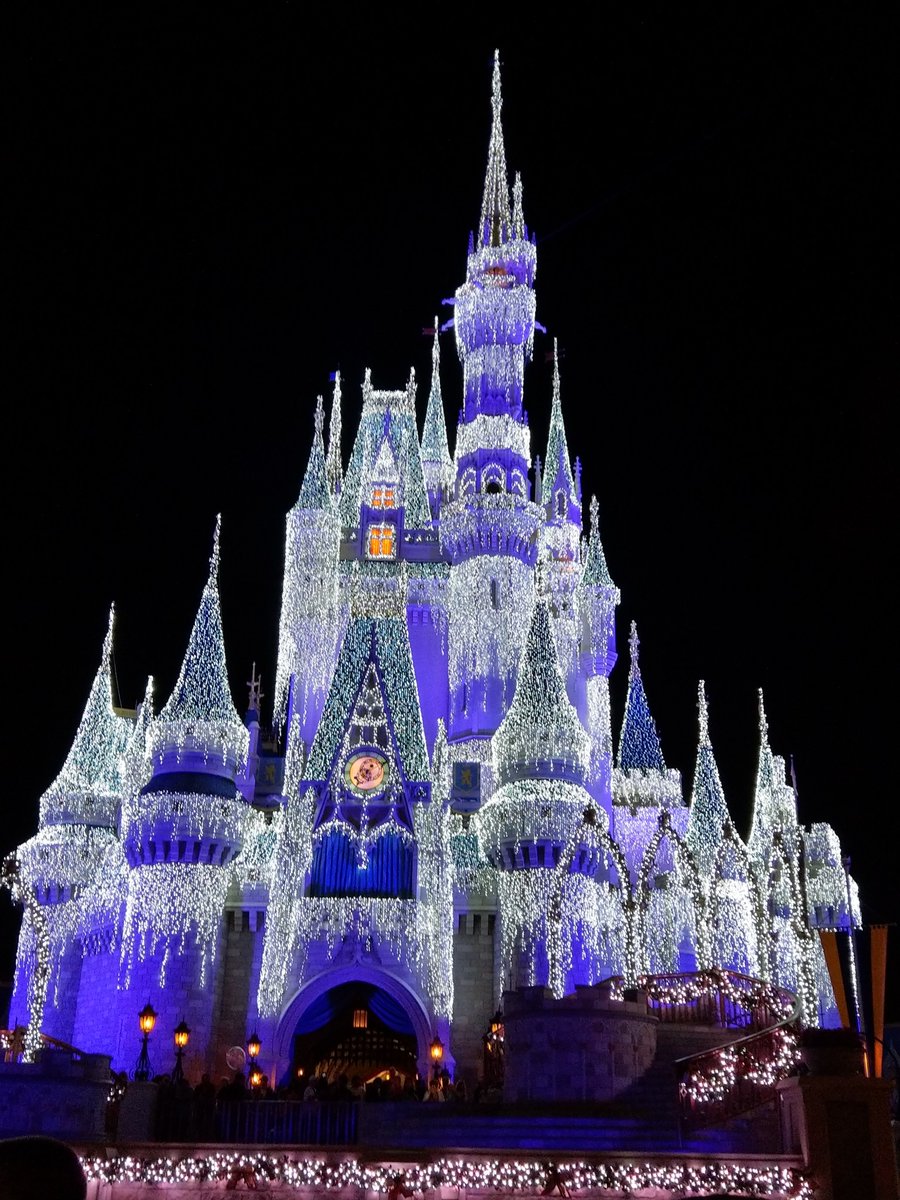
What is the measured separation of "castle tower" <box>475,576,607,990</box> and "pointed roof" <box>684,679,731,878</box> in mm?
5334

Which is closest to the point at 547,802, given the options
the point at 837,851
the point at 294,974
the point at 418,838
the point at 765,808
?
the point at 418,838

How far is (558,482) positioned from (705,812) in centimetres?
1341

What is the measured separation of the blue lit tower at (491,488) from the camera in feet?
122

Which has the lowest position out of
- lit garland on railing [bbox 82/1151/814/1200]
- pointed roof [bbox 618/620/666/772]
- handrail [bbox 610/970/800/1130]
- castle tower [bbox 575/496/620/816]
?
lit garland on railing [bbox 82/1151/814/1200]

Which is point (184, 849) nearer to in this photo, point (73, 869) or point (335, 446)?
point (73, 869)

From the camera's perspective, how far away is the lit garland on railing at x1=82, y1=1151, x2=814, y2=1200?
1502 cm

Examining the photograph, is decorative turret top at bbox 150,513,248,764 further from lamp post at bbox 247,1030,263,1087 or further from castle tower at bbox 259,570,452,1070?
lamp post at bbox 247,1030,263,1087

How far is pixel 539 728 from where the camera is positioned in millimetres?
31828

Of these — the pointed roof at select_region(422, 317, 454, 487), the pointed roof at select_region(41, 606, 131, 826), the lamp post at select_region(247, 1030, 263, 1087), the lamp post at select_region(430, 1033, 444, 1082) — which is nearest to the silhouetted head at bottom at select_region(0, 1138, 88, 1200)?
the lamp post at select_region(247, 1030, 263, 1087)

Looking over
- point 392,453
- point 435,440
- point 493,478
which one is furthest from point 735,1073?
point 435,440

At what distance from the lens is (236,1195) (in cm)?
1568

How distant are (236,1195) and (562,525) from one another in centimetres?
2985

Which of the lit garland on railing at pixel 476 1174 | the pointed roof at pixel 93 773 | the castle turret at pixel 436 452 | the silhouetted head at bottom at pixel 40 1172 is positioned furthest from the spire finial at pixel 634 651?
the silhouetted head at bottom at pixel 40 1172

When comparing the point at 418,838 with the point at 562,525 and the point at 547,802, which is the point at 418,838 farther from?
the point at 562,525
